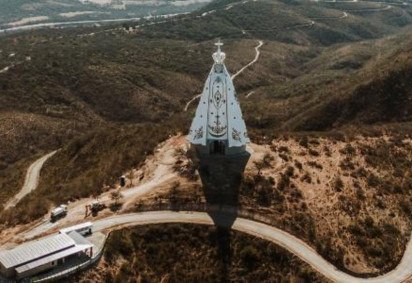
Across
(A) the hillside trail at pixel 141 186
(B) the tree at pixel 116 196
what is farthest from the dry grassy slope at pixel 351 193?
(B) the tree at pixel 116 196

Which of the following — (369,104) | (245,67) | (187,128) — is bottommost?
(245,67)

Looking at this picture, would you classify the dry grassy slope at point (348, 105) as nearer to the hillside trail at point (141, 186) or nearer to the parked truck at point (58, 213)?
the hillside trail at point (141, 186)

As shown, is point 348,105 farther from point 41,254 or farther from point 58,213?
point 41,254

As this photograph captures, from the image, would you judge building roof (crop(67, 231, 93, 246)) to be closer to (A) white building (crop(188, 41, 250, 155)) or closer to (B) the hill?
(B) the hill

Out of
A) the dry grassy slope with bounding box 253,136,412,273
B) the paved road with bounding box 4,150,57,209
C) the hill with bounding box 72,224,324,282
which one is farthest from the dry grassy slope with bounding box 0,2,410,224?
the hill with bounding box 72,224,324,282

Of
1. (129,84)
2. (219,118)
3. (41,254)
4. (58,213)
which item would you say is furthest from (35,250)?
(129,84)
